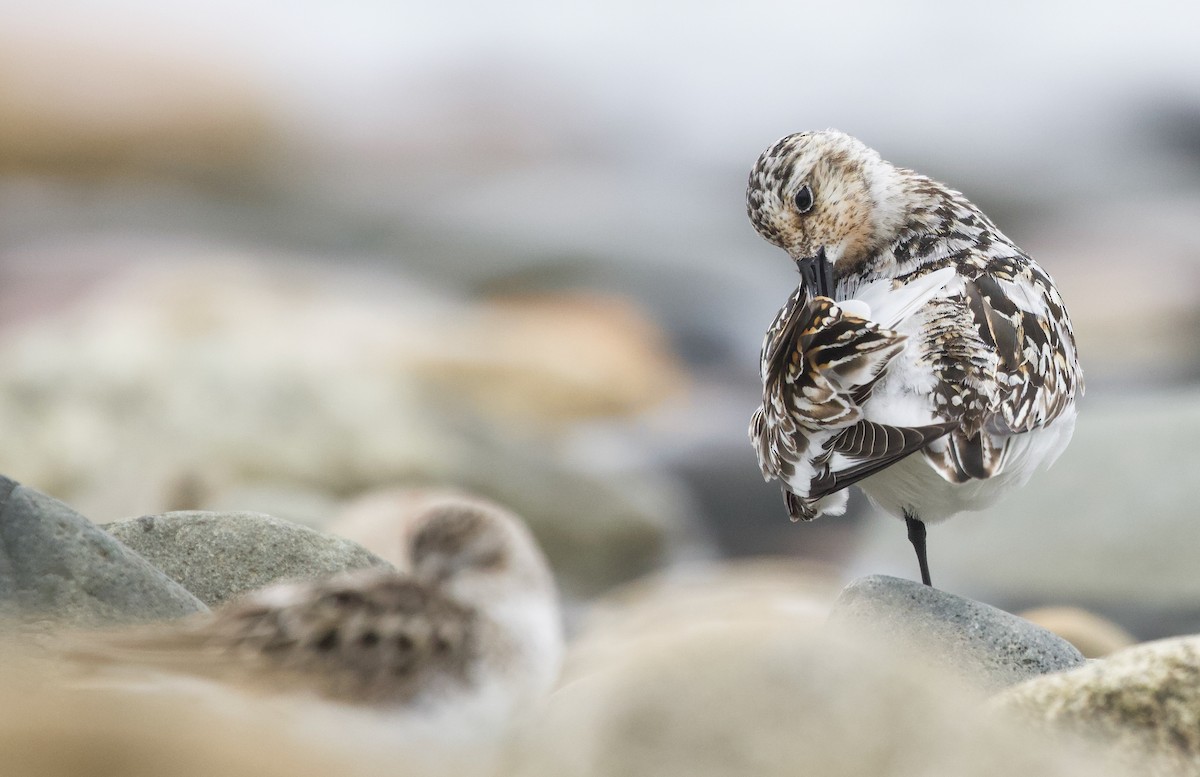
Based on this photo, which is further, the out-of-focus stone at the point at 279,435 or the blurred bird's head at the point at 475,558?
the out-of-focus stone at the point at 279,435

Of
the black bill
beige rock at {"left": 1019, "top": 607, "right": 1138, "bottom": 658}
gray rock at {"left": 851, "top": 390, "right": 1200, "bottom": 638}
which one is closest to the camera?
the black bill

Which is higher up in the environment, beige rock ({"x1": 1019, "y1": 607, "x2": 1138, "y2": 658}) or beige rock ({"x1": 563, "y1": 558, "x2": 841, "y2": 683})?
beige rock ({"x1": 563, "y1": 558, "x2": 841, "y2": 683})

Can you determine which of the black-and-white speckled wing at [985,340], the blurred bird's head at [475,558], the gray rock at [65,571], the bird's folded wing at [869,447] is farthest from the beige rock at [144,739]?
the black-and-white speckled wing at [985,340]

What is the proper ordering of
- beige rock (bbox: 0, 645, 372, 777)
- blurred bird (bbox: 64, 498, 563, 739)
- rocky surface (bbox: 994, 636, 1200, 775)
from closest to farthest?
beige rock (bbox: 0, 645, 372, 777) → blurred bird (bbox: 64, 498, 563, 739) → rocky surface (bbox: 994, 636, 1200, 775)

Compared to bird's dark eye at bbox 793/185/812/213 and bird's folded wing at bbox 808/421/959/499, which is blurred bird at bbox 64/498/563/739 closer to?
bird's folded wing at bbox 808/421/959/499

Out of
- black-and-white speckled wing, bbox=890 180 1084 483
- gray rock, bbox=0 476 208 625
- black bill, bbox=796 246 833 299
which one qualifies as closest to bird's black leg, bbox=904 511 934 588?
black-and-white speckled wing, bbox=890 180 1084 483

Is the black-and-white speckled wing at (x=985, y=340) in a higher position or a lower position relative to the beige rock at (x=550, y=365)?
lower

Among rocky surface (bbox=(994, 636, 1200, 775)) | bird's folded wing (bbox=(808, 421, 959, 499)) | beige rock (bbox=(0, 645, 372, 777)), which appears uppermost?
bird's folded wing (bbox=(808, 421, 959, 499))

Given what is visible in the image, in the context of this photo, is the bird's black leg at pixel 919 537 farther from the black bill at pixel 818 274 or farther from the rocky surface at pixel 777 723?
the rocky surface at pixel 777 723
